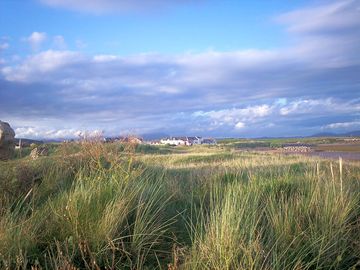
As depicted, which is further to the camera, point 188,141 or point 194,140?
point 194,140

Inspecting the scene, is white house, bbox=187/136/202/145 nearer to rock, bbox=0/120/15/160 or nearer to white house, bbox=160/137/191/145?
white house, bbox=160/137/191/145

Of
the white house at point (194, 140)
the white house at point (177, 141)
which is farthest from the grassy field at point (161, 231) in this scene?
the white house at point (194, 140)

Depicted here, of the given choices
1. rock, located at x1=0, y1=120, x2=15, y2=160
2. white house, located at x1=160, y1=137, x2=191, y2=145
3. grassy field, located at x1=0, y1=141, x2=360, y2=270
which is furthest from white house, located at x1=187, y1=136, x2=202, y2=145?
grassy field, located at x1=0, y1=141, x2=360, y2=270

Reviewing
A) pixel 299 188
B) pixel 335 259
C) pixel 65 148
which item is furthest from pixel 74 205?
pixel 65 148

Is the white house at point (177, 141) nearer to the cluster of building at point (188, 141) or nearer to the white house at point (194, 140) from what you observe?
the cluster of building at point (188, 141)

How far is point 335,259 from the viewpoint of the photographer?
555cm

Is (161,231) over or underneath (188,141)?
underneath

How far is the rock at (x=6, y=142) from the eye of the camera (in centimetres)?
1182

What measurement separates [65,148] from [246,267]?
26.0ft

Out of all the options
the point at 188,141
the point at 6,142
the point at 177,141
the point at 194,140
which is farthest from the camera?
the point at 194,140

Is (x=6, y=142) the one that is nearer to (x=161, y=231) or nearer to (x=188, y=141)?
(x=161, y=231)

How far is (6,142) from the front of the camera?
12000 millimetres

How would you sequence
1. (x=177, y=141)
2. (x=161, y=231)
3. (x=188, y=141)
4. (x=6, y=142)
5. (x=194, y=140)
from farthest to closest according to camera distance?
(x=194, y=140) → (x=177, y=141) → (x=188, y=141) → (x=6, y=142) → (x=161, y=231)

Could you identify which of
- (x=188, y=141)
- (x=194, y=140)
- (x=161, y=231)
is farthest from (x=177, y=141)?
(x=161, y=231)
